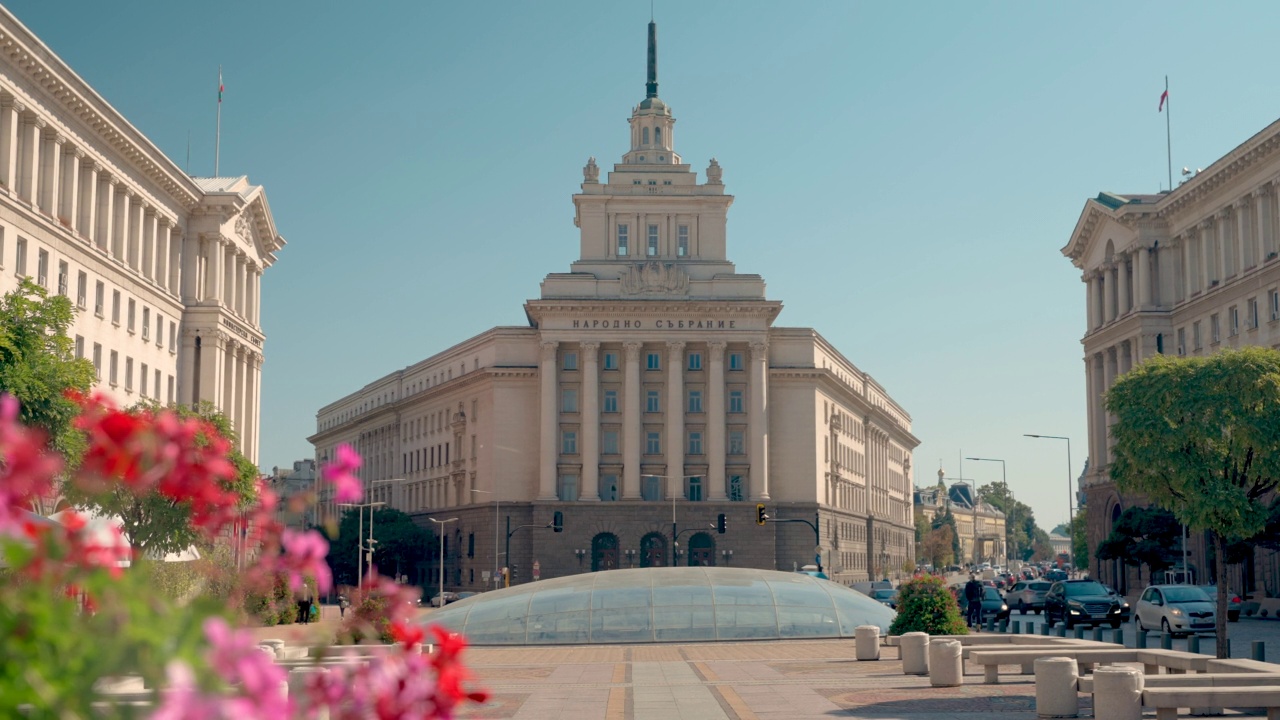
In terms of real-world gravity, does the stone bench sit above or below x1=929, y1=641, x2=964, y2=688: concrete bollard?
above

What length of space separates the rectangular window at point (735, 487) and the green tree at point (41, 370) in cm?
7164

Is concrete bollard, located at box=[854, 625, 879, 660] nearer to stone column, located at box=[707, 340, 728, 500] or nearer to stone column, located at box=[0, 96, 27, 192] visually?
stone column, located at box=[0, 96, 27, 192]

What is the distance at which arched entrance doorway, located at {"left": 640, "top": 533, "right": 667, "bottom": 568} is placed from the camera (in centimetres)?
10906

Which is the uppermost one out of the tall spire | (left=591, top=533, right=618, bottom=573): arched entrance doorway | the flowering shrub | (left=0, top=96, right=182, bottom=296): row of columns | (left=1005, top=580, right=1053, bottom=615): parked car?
the tall spire

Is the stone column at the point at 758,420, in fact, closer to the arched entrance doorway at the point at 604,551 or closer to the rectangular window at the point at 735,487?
the rectangular window at the point at 735,487

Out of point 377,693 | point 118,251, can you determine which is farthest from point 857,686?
point 118,251

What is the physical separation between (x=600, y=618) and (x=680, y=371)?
61353 mm

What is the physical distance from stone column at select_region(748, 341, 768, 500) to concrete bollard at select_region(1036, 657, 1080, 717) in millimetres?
87227

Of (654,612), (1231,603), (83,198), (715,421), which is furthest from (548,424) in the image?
(654,612)

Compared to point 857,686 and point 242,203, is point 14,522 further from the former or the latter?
point 242,203

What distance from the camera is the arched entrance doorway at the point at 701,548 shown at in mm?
109188

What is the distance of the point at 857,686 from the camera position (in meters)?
29.9

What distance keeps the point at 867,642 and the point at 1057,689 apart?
14686 millimetres

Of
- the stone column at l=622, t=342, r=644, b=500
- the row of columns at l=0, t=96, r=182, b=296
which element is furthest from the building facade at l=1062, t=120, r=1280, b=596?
the row of columns at l=0, t=96, r=182, b=296
